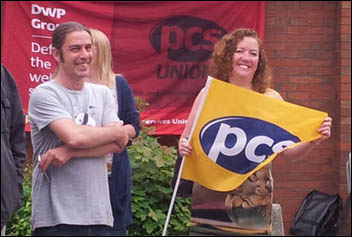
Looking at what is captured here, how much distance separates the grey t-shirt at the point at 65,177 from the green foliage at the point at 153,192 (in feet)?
7.51

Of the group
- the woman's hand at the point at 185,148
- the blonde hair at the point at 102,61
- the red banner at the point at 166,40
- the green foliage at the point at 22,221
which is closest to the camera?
the woman's hand at the point at 185,148

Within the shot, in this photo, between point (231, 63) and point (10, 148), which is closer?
point (10, 148)

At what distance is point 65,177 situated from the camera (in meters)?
4.12

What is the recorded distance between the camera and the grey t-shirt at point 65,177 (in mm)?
4086

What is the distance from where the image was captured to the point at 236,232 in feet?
14.9

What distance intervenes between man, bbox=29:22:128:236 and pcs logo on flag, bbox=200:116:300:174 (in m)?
0.62

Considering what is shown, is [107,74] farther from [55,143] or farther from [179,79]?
[179,79]

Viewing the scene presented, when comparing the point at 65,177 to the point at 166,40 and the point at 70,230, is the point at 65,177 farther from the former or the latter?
the point at 166,40

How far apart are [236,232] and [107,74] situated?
124 cm

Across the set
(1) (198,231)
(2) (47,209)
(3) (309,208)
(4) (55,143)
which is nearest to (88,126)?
(4) (55,143)

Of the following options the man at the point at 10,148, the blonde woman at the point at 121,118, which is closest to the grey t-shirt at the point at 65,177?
the man at the point at 10,148

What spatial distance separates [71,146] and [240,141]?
111 centimetres

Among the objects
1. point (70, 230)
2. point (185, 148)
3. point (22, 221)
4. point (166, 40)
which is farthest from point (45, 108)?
point (166, 40)

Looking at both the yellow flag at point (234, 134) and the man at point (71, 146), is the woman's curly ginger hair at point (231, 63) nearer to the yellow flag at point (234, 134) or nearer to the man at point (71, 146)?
the yellow flag at point (234, 134)
